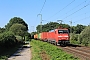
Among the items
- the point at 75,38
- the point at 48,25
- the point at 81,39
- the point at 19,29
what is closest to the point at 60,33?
the point at 81,39

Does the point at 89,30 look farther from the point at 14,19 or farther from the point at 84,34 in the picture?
the point at 14,19

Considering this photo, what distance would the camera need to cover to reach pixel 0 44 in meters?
28.0

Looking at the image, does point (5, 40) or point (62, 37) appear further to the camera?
point (62, 37)

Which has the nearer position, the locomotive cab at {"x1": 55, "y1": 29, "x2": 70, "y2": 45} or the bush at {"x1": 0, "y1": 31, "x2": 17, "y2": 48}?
the bush at {"x1": 0, "y1": 31, "x2": 17, "y2": 48}

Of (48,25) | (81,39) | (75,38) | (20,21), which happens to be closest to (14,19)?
(20,21)

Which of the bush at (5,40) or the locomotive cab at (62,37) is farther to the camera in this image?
the locomotive cab at (62,37)

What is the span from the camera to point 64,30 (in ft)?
143

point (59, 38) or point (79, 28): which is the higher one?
point (79, 28)

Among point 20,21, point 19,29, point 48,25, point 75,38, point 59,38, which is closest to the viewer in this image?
point 59,38

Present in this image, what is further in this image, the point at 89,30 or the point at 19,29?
the point at 19,29

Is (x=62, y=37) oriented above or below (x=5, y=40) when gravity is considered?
above

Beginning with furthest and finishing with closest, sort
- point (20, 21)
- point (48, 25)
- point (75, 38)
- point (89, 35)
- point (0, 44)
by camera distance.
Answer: point (48, 25), point (20, 21), point (75, 38), point (89, 35), point (0, 44)

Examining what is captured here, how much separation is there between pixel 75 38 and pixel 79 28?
7893 cm

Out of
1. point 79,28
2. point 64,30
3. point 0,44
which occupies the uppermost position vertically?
point 79,28
